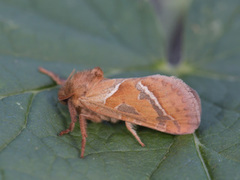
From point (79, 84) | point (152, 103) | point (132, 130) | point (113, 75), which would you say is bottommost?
point (132, 130)

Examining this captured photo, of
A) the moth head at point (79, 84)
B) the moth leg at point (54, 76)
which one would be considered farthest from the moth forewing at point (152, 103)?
the moth leg at point (54, 76)

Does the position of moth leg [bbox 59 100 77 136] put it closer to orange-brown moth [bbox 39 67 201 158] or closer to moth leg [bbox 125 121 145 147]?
orange-brown moth [bbox 39 67 201 158]

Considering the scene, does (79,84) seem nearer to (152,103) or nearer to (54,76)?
(54,76)

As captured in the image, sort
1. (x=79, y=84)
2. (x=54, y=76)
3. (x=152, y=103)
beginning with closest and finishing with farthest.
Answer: (x=152, y=103) < (x=79, y=84) < (x=54, y=76)

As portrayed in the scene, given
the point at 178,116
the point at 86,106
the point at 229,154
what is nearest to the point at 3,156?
the point at 86,106

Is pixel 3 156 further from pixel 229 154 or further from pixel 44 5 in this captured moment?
pixel 44 5

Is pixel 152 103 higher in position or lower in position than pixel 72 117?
higher

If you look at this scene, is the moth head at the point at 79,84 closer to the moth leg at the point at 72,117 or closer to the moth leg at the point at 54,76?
the moth leg at the point at 72,117

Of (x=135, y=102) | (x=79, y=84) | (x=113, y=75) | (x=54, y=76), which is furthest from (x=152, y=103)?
(x=54, y=76)
